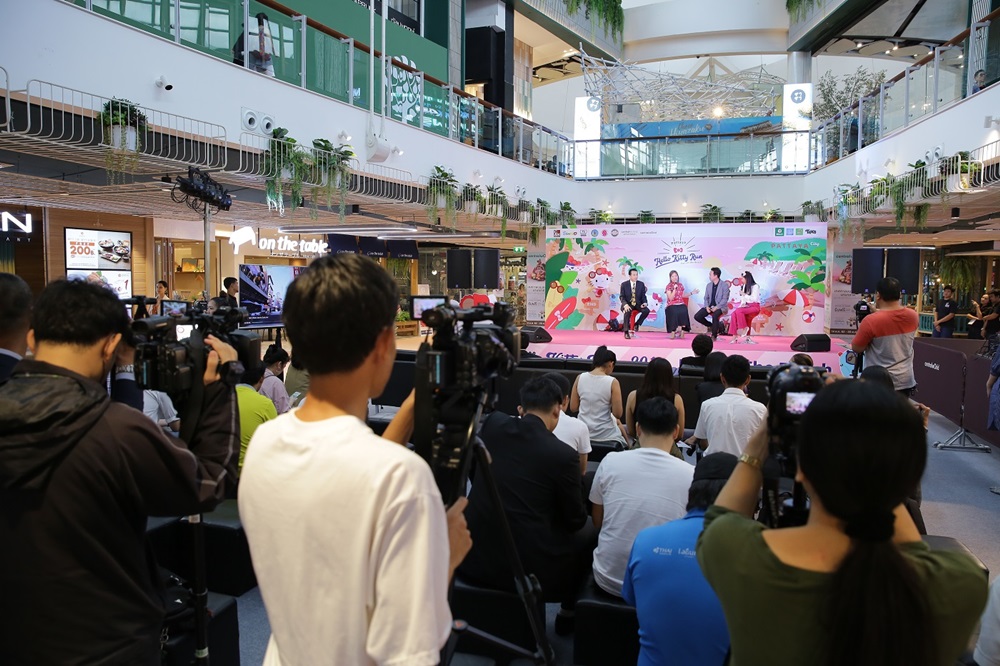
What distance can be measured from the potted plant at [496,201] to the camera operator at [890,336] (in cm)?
794

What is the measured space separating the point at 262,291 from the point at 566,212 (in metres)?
7.31

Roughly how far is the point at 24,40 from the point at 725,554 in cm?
642

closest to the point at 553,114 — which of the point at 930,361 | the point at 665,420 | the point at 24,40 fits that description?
the point at 930,361

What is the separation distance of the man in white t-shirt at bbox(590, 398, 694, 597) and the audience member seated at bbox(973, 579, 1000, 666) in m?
0.98

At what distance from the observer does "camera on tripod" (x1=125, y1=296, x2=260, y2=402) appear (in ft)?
5.76

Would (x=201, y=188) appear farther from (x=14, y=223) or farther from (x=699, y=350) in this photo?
Result: (x=14, y=223)

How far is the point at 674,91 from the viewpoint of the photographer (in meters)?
15.1

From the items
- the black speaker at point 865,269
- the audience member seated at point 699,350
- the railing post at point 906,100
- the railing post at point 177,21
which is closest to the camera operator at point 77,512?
the audience member seated at point 699,350

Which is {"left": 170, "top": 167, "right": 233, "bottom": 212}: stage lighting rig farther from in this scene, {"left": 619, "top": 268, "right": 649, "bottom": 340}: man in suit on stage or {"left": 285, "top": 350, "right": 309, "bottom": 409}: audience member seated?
{"left": 619, "top": 268, "right": 649, "bottom": 340}: man in suit on stage

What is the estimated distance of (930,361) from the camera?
8086mm

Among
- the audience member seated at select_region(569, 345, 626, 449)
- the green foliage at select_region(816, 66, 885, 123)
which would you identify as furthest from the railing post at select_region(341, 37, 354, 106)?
the green foliage at select_region(816, 66, 885, 123)

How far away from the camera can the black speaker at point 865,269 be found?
38.9 feet

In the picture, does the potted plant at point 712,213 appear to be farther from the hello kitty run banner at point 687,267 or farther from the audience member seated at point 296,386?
the audience member seated at point 296,386

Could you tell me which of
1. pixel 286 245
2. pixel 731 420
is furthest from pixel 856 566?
pixel 286 245
